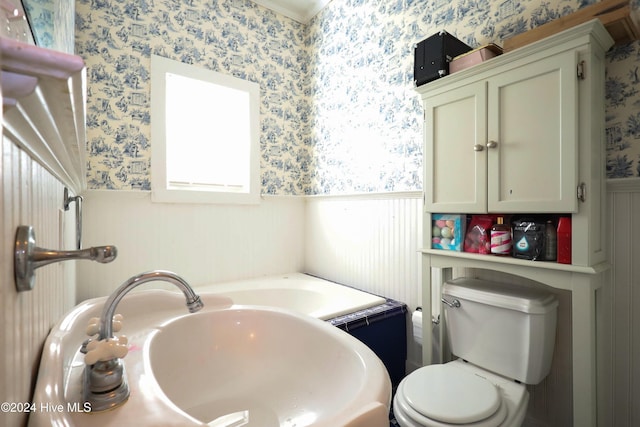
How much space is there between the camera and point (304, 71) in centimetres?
291

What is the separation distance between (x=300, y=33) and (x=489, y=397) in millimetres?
3078

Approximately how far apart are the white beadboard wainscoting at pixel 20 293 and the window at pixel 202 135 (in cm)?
159

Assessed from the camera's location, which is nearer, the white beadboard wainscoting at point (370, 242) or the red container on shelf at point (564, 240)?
the red container on shelf at point (564, 240)

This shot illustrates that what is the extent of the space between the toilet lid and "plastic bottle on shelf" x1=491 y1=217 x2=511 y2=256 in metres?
0.53

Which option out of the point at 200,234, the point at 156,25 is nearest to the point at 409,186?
the point at 200,234

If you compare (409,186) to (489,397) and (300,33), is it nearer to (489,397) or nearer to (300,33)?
(489,397)

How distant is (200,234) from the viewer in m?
2.38

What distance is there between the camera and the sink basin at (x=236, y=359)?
857 mm

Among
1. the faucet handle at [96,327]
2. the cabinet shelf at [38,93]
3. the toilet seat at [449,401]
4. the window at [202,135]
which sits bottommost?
the toilet seat at [449,401]

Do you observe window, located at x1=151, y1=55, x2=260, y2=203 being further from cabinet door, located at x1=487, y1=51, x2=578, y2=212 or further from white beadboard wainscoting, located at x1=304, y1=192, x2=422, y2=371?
cabinet door, located at x1=487, y1=51, x2=578, y2=212

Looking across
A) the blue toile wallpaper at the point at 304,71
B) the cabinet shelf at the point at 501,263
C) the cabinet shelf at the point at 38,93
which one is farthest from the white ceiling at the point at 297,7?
the cabinet shelf at the point at 38,93

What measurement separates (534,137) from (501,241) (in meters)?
0.43

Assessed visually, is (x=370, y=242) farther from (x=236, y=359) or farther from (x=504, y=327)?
(x=236, y=359)

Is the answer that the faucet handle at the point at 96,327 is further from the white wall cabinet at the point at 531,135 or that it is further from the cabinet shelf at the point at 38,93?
the white wall cabinet at the point at 531,135
